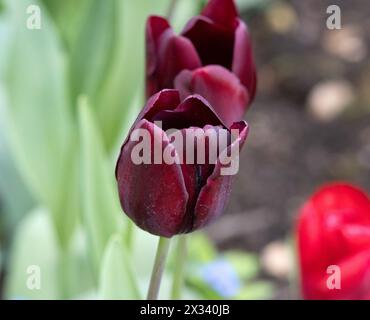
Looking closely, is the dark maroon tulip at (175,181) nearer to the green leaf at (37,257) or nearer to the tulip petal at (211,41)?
the tulip petal at (211,41)

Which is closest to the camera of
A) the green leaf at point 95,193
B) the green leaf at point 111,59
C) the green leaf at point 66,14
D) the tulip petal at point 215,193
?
the tulip petal at point 215,193

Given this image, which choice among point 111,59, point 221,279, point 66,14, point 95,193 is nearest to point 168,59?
point 95,193

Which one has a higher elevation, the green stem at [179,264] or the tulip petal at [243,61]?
the tulip petal at [243,61]

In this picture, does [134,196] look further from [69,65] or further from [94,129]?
[69,65]

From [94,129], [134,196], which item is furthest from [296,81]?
[134,196]

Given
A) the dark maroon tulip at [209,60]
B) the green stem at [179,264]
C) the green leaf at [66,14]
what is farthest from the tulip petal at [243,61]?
the green leaf at [66,14]

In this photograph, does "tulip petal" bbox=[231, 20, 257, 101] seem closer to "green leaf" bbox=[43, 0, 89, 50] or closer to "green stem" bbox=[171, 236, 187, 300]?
"green stem" bbox=[171, 236, 187, 300]

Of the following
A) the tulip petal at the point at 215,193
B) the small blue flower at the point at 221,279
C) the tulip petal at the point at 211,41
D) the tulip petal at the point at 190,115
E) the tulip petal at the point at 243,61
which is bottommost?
the small blue flower at the point at 221,279

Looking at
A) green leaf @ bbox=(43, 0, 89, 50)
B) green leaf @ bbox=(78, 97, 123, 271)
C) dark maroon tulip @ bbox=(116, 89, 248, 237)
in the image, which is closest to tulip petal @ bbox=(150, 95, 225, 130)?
dark maroon tulip @ bbox=(116, 89, 248, 237)
